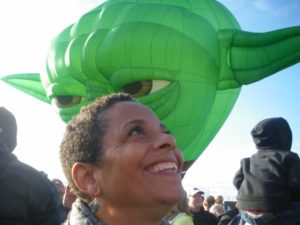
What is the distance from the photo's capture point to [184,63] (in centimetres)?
415

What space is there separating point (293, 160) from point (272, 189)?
0.23m

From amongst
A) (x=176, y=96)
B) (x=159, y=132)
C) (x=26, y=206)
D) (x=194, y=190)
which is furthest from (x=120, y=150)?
(x=194, y=190)

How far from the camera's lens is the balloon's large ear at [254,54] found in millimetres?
4418

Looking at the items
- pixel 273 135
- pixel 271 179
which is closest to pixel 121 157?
pixel 271 179

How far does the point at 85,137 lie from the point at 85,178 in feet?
0.47

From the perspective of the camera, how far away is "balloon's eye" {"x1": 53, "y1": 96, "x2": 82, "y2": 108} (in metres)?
4.50

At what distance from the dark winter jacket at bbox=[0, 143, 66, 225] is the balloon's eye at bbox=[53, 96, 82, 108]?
2.19 m

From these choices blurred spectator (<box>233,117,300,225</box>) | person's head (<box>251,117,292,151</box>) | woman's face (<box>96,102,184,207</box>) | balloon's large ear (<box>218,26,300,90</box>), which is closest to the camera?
woman's face (<box>96,102,184,207</box>)

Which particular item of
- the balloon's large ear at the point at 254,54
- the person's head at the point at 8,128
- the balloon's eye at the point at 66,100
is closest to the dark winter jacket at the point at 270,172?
the person's head at the point at 8,128

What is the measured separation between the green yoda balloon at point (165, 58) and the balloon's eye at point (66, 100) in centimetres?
1

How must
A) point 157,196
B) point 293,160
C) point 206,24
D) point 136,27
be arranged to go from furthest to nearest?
point 206,24, point 136,27, point 293,160, point 157,196

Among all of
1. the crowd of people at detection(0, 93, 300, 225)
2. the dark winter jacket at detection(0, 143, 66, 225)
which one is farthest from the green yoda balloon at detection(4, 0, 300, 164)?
the crowd of people at detection(0, 93, 300, 225)

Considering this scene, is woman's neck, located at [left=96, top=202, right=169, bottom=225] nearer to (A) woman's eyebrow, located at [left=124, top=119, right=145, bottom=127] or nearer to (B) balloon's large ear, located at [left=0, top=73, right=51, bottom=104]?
(A) woman's eyebrow, located at [left=124, top=119, right=145, bottom=127]

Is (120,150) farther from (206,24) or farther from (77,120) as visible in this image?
(206,24)
